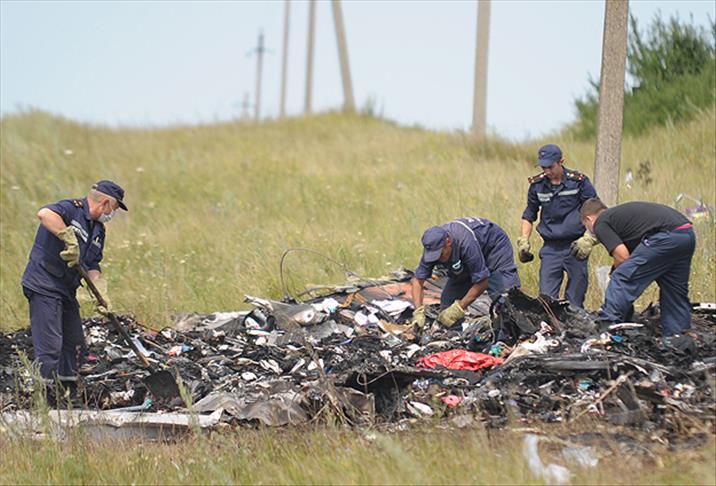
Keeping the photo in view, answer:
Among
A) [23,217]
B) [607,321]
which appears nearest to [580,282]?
[607,321]

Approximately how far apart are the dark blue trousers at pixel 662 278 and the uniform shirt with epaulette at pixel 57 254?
4036 millimetres

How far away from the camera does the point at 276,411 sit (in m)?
6.55

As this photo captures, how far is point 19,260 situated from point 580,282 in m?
7.73

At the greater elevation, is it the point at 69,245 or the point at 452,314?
the point at 69,245

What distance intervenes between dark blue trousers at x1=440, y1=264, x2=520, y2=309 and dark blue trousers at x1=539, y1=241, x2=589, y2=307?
10.5 inches

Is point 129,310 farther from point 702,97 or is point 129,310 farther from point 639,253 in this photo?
point 702,97

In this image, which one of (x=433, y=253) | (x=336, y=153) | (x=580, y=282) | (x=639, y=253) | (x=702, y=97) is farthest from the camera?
(x=336, y=153)

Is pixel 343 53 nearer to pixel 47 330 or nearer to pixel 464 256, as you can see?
pixel 464 256

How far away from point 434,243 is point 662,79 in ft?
39.5

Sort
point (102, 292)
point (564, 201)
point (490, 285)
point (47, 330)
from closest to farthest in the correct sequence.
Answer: point (47, 330) < point (102, 292) < point (564, 201) < point (490, 285)

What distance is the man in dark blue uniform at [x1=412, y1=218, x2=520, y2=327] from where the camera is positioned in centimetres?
870

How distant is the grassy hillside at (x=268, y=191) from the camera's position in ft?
38.8

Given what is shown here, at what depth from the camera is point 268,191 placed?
55.4 ft

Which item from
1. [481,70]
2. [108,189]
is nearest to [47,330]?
[108,189]
